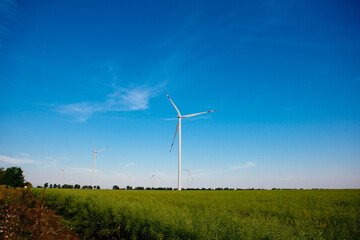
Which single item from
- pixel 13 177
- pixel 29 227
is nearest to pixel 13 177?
pixel 13 177

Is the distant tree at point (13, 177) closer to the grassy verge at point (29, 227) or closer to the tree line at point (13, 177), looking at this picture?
the tree line at point (13, 177)

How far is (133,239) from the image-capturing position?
8.03 metres

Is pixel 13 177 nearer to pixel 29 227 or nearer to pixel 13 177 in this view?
pixel 13 177

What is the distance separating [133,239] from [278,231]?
5493 millimetres

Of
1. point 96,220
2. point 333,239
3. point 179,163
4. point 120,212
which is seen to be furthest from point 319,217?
point 179,163

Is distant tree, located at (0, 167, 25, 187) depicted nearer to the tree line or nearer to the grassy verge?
the tree line

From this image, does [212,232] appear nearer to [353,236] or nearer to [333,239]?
[333,239]

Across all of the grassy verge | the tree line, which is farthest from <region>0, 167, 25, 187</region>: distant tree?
the grassy verge

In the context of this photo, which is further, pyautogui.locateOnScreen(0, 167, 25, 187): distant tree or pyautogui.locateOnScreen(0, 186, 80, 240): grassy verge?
pyautogui.locateOnScreen(0, 167, 25, 187): distant tree

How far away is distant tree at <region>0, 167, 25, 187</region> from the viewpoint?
5447 cm

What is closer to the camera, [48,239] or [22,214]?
[48,239]

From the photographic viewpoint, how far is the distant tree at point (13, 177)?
54469 millimetres

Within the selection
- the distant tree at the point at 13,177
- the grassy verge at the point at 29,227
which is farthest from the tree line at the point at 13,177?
the grassy verge at the point at 29,227

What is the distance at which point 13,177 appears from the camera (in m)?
56.1
